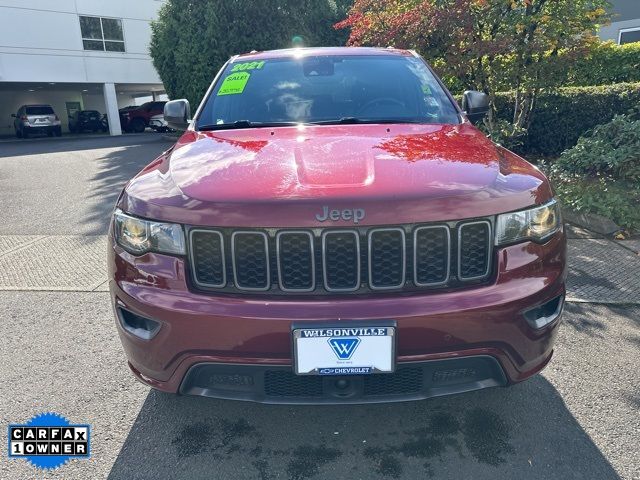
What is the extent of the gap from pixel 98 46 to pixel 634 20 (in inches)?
882

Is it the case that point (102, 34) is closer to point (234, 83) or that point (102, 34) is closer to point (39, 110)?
point (39, 110)

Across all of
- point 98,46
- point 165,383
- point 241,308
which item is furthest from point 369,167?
point 98,46

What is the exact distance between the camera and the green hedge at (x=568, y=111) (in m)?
6.71

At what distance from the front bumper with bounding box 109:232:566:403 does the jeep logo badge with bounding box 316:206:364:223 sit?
30 cm

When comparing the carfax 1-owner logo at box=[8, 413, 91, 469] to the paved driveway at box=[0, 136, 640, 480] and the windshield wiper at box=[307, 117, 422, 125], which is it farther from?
the windshield wiper at box=[307, 117, 422, 125]

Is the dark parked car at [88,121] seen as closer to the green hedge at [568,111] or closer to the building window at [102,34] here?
the building window at [102,34]

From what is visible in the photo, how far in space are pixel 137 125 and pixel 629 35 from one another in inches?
869

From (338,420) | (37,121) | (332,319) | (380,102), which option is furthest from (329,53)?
(37,121)

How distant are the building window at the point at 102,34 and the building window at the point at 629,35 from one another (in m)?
21.9

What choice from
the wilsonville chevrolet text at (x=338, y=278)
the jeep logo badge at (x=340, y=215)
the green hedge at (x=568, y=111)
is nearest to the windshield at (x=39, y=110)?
Answer: the green hedge at (x=568, y=111)

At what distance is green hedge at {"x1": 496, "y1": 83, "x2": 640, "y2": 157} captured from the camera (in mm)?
6715

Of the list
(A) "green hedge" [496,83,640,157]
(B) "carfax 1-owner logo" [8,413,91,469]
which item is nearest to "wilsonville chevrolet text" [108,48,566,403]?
(B) "carfax 1-owner logo" [8,413,91,469]

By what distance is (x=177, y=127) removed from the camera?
362 cm

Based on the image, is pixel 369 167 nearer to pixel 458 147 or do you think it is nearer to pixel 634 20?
pixel 458 147
